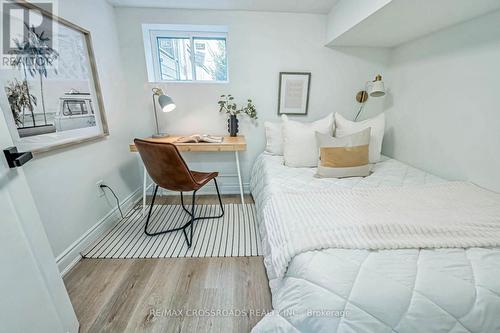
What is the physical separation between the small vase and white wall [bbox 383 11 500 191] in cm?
179

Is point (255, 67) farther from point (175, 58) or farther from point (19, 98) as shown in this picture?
point (19, 98)

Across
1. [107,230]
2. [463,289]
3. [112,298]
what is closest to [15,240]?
[112,298]

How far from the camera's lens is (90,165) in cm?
172

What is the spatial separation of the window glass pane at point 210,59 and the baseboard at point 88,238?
171cm

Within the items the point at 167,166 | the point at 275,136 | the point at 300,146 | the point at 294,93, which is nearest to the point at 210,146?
the point at 167,166

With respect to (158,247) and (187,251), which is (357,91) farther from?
(158,247)

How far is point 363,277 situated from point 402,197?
796mm

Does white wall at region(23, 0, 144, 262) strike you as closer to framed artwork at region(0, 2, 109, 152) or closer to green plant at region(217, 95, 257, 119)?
framed artwork at region(0, 2, 109, 152)

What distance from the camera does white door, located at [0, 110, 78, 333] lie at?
27.8 inches

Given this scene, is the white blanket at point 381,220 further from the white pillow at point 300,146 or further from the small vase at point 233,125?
the small vase at point 233,125

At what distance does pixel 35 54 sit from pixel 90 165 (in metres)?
0.84

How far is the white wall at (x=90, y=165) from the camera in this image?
52.8 inches

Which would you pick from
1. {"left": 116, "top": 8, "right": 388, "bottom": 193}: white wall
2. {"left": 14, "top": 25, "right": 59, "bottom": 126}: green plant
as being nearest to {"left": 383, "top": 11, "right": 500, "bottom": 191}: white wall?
{"left": 116, "top": 8, "right": 388, "bottom": 193}: white wall

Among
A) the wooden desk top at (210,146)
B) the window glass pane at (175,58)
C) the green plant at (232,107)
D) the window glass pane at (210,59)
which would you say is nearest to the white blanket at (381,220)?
the wooden desk top at (210,146)
